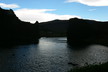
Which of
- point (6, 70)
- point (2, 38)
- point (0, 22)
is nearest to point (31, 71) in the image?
point (6, 70)

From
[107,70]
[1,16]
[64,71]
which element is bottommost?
[64,71]

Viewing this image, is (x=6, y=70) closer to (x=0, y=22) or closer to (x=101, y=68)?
(x=101, y=68)

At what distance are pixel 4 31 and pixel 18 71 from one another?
488ft

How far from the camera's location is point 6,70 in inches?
2117

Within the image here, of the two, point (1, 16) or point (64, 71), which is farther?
point (1, 16)

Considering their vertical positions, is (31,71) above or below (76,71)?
below

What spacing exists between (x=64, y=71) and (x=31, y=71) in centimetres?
1013

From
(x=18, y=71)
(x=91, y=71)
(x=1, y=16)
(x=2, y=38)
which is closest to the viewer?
(x=91, y=71)

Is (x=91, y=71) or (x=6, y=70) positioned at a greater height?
(x=91, y=71)

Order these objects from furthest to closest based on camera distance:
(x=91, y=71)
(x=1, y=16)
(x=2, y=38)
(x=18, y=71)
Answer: (x=1, y=16) → (x=2, y=38) → (x=18, y=71) → (x=91, y=71)

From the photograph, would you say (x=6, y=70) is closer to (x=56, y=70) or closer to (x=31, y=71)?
(x=31, y=71)

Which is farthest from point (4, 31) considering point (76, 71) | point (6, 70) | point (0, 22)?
point (76, 71)

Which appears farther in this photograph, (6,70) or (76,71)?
(6,70)

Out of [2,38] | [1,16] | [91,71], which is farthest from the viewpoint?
[1,16]
